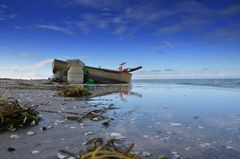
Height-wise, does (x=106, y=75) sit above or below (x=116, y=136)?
above

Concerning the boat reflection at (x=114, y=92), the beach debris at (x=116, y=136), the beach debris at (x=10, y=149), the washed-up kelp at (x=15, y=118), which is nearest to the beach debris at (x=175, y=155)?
the beach debris at (x=116, y=136)

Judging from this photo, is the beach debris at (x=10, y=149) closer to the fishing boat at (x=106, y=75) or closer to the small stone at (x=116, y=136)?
the small stone at (x=116, y=136)

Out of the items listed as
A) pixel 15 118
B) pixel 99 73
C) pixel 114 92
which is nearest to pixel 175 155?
pixel 15 118

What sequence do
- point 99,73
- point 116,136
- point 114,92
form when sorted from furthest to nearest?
point 99,73
point 114,92
point 116,136

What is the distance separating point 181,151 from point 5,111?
3104 millimetres

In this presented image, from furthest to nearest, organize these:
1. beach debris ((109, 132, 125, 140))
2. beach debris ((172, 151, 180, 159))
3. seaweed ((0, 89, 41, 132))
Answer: seaweed ((0, 89, 41, 132)) → beach debris ((109, 132, 125, 140)) → beach debris ((172, 151, 180, 159))

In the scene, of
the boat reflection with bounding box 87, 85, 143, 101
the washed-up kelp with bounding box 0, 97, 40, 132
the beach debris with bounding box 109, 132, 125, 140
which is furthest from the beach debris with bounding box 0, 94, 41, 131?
the boat reflection with bounding box 87, 85, 143, 101

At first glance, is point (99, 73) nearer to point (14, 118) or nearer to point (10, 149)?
point (14, 118)

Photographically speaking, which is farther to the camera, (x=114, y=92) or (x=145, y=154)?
(x=114, y=92)

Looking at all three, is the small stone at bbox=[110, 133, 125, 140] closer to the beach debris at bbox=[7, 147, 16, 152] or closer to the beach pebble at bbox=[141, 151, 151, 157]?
the beach pebble at bbox=[141, 151, 151, 157]

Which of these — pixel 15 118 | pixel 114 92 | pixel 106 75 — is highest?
pixel 106 75

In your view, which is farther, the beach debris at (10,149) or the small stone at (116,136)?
the small stone at (116,136)

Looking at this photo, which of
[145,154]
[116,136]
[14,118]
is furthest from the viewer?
[14,118]

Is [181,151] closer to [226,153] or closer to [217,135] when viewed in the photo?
[226,153]
